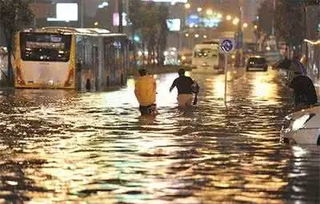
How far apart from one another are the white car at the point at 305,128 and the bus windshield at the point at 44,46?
979 inches

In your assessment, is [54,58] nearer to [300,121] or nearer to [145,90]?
[145,90]

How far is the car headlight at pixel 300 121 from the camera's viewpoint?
15262 millimetres

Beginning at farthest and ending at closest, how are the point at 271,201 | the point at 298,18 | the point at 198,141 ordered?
the point at 298,18
the point at 198,141
the point at 271,201

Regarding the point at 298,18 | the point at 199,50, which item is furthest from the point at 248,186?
the point at 199,50

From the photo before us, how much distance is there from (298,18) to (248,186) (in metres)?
53.5

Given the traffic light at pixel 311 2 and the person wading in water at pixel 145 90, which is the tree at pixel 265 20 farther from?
the person wading in water at pixel 145 90

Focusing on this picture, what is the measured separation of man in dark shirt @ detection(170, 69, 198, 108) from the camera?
25.6m

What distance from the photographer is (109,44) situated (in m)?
44.0

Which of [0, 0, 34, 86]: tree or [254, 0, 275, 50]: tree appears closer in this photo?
[0, 0, 34, 86]: tree

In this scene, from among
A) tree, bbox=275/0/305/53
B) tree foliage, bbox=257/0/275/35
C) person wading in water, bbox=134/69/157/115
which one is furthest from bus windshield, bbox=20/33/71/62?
tree foliage, bbox=257/0/275/35

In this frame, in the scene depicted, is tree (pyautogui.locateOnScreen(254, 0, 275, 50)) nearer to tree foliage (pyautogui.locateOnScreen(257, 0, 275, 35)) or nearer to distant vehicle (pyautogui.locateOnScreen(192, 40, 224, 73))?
tree foliage (pyautogui.locateOnScreen(257, 0, 275, 35))

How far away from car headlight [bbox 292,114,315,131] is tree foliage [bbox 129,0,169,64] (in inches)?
2821

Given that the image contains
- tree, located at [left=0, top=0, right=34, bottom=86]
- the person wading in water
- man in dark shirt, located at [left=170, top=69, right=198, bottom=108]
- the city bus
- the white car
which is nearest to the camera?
the white car

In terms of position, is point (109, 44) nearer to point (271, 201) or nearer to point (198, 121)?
point (198, 121)
